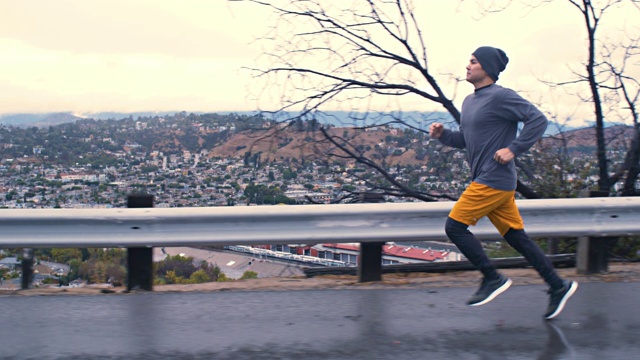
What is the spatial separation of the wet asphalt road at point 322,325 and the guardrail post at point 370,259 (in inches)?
17.1

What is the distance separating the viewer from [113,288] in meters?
6.09

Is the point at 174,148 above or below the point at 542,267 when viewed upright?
above

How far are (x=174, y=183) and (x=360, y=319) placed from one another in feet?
9.70

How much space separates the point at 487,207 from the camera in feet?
15.7

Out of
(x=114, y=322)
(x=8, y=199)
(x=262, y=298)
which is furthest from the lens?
(x=8, y=199)

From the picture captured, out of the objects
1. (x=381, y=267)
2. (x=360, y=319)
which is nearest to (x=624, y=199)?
(x=381, y=267)

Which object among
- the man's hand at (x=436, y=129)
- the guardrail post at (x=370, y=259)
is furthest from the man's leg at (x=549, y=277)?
the guardrail post at (x=370, y=259)

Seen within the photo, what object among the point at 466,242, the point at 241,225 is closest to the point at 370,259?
the point at 241,225

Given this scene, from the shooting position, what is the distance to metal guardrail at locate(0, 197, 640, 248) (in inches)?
220

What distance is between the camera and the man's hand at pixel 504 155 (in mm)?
4574

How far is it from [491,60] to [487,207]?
3.05 feet

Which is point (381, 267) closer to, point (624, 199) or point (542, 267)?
point (542, 267)

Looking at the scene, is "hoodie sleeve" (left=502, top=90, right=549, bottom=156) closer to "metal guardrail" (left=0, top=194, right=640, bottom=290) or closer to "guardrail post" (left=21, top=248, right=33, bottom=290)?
"metal guardrail" (left=0, top=194, right=640, bottom=290)

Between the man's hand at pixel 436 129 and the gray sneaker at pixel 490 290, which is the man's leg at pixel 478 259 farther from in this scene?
the man's hand at pixel 436 129
